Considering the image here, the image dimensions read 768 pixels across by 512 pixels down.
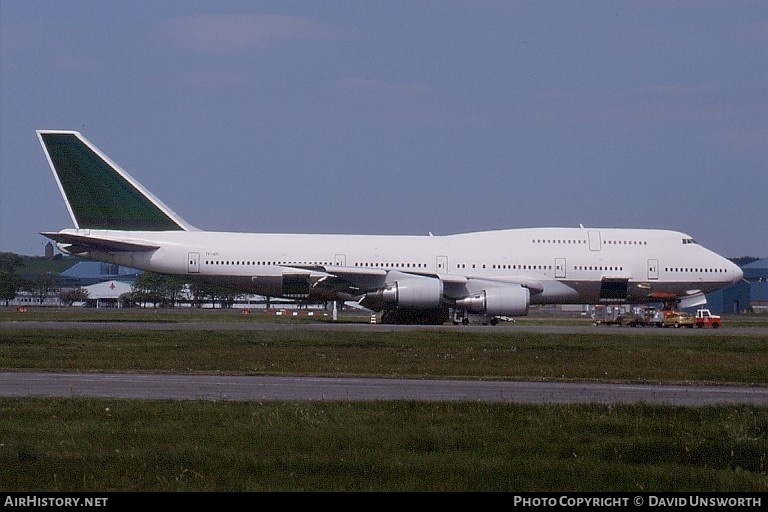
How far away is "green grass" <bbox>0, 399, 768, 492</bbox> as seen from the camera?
1055 cm

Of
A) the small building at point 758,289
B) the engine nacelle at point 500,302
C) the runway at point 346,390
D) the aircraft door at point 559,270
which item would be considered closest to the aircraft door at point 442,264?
the engine nacelle at point 500,302

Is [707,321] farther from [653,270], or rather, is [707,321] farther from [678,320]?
[653,270]

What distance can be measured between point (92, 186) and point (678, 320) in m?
28.6

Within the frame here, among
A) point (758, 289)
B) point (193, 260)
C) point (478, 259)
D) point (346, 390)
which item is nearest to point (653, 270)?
point (478, 259)

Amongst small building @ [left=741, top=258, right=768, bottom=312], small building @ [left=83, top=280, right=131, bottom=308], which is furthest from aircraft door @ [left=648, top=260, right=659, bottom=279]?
small building @ [left=83, top=280, right=131, bottom=308]

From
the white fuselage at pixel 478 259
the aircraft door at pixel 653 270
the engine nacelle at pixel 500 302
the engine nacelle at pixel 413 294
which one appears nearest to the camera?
the engine nacelle at pixel 413 294

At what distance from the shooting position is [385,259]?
47594 millimetres

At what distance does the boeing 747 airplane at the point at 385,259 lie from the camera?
150 ft

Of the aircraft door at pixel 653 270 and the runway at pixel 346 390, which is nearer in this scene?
the runway at pixel 346 390

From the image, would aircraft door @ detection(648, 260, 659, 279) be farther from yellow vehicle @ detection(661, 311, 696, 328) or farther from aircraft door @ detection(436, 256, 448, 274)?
aircraft door @ detection(436, 256, 448, 274)

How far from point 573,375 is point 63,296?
353ft

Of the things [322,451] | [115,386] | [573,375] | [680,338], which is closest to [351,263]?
[680,338]

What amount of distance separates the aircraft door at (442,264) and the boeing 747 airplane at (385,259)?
0.05 m

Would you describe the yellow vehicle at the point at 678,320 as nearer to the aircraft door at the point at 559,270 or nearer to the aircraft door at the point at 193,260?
the aircraft door at the point at 559,270
